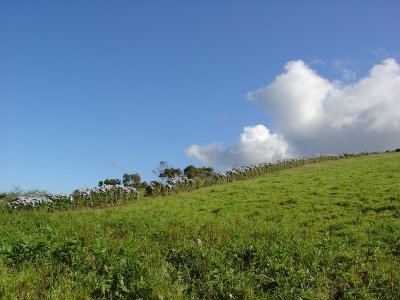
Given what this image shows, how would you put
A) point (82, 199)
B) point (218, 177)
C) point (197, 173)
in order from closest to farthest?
1. point (82, 199)
2. point (218, 177)
3. point (197, 173)

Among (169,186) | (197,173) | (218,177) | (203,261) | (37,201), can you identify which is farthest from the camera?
(197,173)

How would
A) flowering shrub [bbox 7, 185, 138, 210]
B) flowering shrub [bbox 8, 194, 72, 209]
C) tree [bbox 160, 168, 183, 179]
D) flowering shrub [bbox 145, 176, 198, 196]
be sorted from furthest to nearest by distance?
tree [bbox 160, 168, 183, 179] → flowering shrub [bbox 145, 176, 198, 196] → flowering shrub [bbox 7, 185, 138, 210] → flowering shrub [bbox 8, 194, 72, 209]

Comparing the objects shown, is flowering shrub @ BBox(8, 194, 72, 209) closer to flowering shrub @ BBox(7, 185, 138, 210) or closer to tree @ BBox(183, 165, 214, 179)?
flowering shrub @ BBox(7, 185, 138, 210)

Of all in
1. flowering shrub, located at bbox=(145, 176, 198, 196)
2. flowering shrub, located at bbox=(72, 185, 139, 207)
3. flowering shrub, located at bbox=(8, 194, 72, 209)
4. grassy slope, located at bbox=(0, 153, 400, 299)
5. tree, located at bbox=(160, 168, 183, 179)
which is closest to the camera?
grassy slope, located at bbox=(0, 153, 400, 299)

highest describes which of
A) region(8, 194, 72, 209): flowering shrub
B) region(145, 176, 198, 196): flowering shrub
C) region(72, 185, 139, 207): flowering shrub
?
region(145, 176, 198, 196): flowering shrub

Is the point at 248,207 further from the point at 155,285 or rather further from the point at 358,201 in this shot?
the point at 155,285

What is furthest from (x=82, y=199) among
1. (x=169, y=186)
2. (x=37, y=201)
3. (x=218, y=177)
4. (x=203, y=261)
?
Answer: (x=203, y=261)

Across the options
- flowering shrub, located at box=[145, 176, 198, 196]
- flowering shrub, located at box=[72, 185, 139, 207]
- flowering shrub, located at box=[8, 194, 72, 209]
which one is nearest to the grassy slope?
flowering shrub, located at box=[8, 194, 72, 209]

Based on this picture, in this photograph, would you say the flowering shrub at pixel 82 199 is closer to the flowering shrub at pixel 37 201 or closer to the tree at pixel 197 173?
the flowering shrub at pixel 37 201

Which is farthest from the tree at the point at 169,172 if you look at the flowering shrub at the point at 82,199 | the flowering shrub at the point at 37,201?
the flowering shrub at the point at 37,201

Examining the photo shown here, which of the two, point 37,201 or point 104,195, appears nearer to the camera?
point 37,201

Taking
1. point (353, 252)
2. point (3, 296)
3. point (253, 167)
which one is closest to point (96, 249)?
point (3, 296)

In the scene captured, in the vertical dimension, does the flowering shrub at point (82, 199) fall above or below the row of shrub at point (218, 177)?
below

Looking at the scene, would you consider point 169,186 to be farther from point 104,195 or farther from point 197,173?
point 197,173
